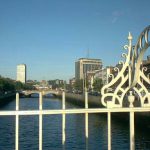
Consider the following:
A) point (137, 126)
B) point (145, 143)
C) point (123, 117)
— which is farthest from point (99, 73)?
point (145, 143)

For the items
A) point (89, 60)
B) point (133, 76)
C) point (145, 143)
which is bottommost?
point (145, 143)

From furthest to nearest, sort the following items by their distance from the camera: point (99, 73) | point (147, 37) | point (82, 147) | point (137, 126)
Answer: point (99, 73) < point (137, 126) < point (82, 147) < point (147, 37)

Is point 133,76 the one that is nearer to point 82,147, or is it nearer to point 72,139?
point 82,147

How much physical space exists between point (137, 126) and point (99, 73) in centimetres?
10494

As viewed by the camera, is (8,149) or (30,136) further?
(30,136)

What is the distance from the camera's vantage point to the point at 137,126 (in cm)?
3894

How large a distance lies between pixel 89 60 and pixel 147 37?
187525mm

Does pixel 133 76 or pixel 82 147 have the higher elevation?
pixel 133 76

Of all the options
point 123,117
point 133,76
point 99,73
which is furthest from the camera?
point 99,73

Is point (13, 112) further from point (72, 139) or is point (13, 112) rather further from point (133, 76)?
point (72, 139)

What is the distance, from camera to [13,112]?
6805 mm

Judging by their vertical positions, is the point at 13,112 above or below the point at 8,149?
above

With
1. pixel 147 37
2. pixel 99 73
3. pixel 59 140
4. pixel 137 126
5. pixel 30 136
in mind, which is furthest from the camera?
pixel 99 73

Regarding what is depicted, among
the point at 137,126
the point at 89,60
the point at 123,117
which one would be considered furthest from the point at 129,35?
the point at 89,60
